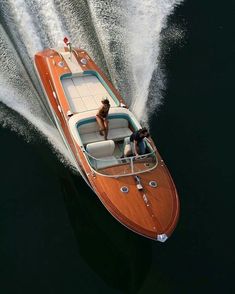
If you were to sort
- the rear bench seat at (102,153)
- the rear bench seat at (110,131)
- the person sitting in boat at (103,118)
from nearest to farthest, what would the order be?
the rear bench seat at (102,153) → the person sitting in boat at (103,118) → the rear bench seat at (110,131)

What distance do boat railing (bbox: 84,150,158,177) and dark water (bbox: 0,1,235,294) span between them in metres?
1.27

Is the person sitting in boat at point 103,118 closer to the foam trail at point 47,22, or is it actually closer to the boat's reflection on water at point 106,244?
the boat's reflection on water at point 106,244

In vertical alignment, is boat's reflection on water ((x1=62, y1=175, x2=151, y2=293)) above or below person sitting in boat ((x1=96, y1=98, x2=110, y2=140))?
below

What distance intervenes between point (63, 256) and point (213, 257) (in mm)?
3877

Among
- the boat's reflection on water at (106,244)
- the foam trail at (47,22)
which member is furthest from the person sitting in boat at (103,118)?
the foam trail at (47,22)

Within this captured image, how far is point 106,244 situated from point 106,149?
8.39 feet

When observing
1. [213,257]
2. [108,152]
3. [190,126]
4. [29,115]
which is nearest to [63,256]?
[108,152]

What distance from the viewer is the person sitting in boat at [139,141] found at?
1059 cm

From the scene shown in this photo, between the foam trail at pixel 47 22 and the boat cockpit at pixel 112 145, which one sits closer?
the boat cockpit at pixel 112 145

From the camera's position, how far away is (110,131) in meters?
12.0

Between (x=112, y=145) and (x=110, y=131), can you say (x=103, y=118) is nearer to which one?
(x=110, y=131)

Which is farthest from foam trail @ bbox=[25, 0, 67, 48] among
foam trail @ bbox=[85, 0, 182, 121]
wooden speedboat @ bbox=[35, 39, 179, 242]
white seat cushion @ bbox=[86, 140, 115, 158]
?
white seat cushion @ bbox=[86, 140, 115, 158]

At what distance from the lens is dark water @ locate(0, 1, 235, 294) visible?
32.3 ft

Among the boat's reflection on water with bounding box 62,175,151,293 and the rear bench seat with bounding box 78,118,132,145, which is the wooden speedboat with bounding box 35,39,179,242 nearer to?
the rear bench seat with bounding box 78,118,132,145
